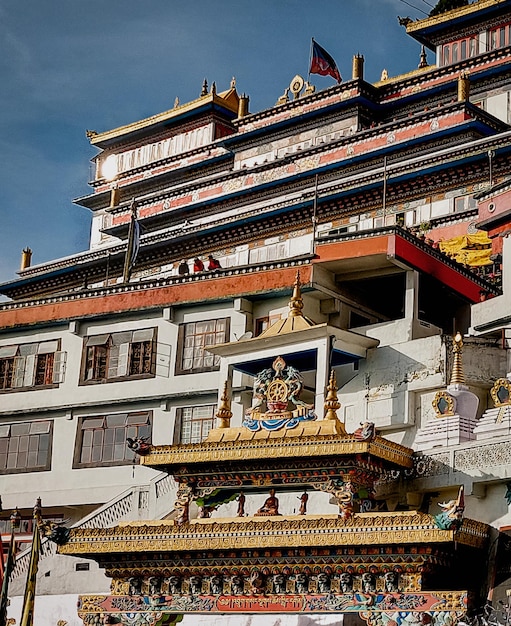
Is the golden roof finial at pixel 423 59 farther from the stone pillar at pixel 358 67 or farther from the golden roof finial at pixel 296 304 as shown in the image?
the golden roof finial at pixel 296 304

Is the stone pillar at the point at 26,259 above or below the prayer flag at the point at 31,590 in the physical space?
above

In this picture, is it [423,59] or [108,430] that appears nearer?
[108,430]

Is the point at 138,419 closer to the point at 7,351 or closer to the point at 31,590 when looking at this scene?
the point at 7,351

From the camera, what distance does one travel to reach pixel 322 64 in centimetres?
4109

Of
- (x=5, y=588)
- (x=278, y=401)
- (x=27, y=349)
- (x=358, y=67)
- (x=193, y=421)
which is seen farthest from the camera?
(x=358, y=67)

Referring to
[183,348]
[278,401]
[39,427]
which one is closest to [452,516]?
[278,401]

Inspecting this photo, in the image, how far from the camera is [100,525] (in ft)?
76.7

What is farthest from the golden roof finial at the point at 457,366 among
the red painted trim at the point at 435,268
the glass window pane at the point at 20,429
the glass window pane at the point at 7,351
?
the glass window pane at the point at 7,351

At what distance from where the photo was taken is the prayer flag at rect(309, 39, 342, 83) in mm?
40875

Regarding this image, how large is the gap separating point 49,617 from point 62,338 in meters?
7.18

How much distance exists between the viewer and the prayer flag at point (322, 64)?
40875mm

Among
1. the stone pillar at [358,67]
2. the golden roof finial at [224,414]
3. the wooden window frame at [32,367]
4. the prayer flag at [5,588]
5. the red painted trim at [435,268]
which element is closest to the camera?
the golden roof finial at [224,414]

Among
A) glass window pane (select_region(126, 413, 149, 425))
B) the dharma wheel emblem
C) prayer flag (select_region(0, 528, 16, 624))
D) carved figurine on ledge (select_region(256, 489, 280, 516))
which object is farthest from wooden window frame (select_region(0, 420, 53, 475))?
carved figurine on ledge (select_region(256, 489, 280, 516))

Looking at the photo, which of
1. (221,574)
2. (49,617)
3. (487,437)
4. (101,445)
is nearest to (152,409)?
(101,445)
